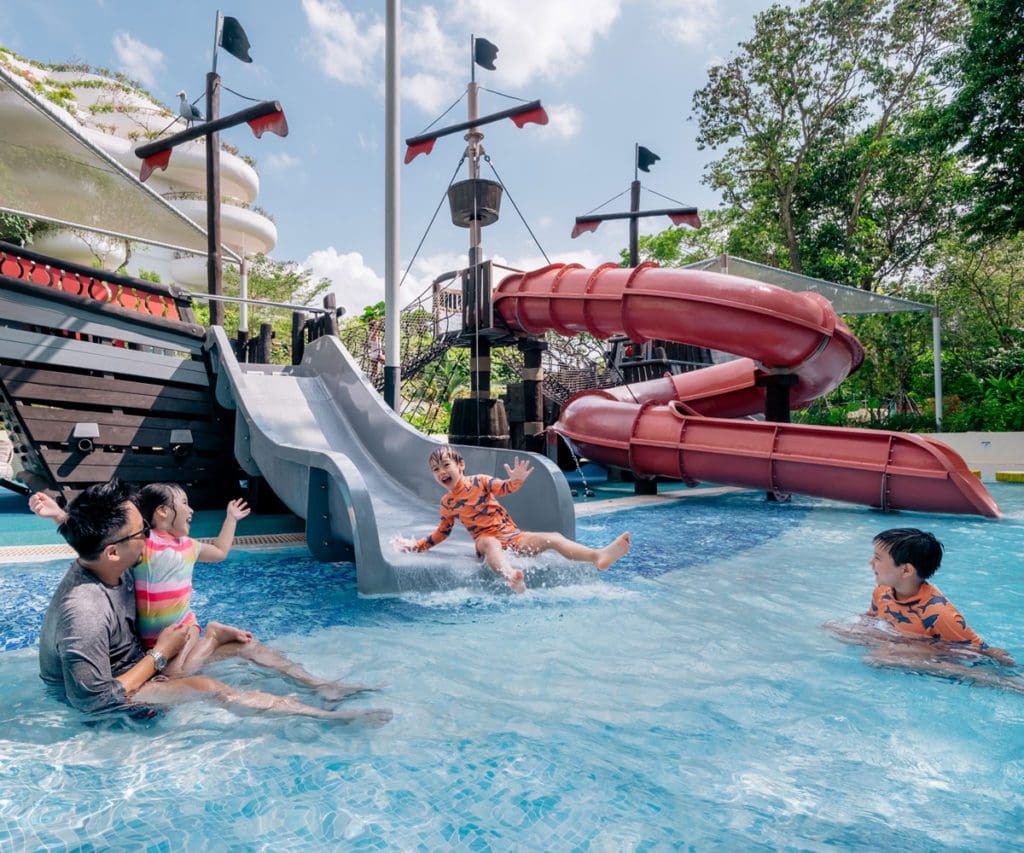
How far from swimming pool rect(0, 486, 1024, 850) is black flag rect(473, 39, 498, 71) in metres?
10.2

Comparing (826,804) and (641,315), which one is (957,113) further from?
(826,804)

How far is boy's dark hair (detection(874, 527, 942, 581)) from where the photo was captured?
268 centimetres

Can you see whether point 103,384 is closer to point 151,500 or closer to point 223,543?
point 223,543

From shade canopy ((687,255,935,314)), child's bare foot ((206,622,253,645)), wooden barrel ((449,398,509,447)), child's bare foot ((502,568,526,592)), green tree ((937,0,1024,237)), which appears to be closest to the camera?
child's bare foot ((206,622,253,645))

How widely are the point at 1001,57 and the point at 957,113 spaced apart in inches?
42.3

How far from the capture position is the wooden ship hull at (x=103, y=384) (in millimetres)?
6121

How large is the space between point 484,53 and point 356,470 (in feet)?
31.4

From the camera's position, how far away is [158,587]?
2316 mm

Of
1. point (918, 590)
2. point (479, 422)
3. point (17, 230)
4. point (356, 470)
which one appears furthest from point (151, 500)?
A: point (17, 230)

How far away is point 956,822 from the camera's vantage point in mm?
1700

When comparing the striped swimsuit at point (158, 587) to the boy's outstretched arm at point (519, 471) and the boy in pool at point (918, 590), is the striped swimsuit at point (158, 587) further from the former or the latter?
the boy in pool at point (918, 590)

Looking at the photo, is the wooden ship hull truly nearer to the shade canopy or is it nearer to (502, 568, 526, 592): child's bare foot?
(502, 568, 526, 592): child's bare foot

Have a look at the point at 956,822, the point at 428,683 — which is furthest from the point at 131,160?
the point at 956,822

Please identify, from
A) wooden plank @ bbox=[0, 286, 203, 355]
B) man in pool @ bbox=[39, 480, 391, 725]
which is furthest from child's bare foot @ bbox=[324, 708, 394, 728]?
wooden plank @ bbox=[0, 286, 203, 355]
